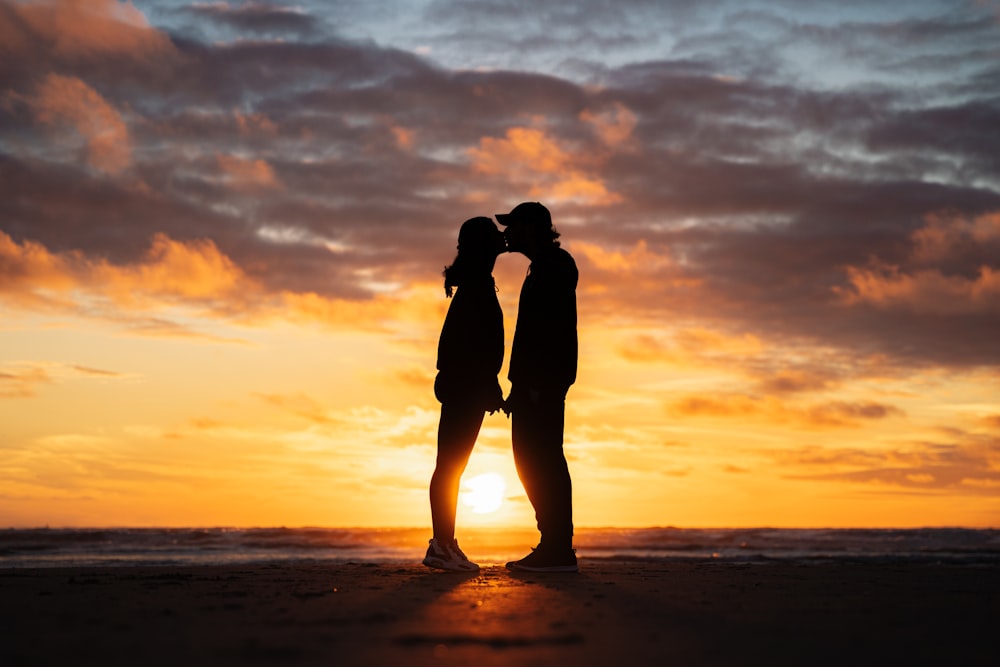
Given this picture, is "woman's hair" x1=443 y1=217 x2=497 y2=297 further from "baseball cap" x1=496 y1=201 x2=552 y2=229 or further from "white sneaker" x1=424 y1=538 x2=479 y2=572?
"white sneaker" x1=424 y1=538 x2=479 y2=572

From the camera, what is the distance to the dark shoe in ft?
24.7

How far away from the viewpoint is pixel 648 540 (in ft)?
119

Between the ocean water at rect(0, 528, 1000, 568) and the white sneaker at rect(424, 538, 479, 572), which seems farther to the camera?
the ocean water at rect(0, 528, 1000, 568)

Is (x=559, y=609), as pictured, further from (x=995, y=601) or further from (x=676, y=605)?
(x=995, y=601)

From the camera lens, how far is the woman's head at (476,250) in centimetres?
792

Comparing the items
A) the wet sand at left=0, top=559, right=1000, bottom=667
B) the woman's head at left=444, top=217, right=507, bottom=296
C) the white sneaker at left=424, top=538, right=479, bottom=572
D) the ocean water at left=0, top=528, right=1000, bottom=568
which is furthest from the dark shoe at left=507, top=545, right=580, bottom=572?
the ocean water at left=0, top=528, right=1000, bottom=568

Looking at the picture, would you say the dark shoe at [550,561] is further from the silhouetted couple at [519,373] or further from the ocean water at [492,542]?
the ocean water at [492,542]

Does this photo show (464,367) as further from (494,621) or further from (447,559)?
(494,621)

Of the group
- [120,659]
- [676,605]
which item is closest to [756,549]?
[676,605]

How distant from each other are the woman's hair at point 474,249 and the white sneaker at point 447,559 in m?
2.06

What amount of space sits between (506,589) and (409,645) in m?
2.21

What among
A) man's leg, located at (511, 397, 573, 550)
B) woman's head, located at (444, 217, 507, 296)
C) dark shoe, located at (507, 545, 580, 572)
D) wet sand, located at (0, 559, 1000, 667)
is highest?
woman's head, located at (444, 217, 507, 296)

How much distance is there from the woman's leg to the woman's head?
1.04 meters

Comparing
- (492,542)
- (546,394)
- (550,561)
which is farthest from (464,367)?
(492,542)
